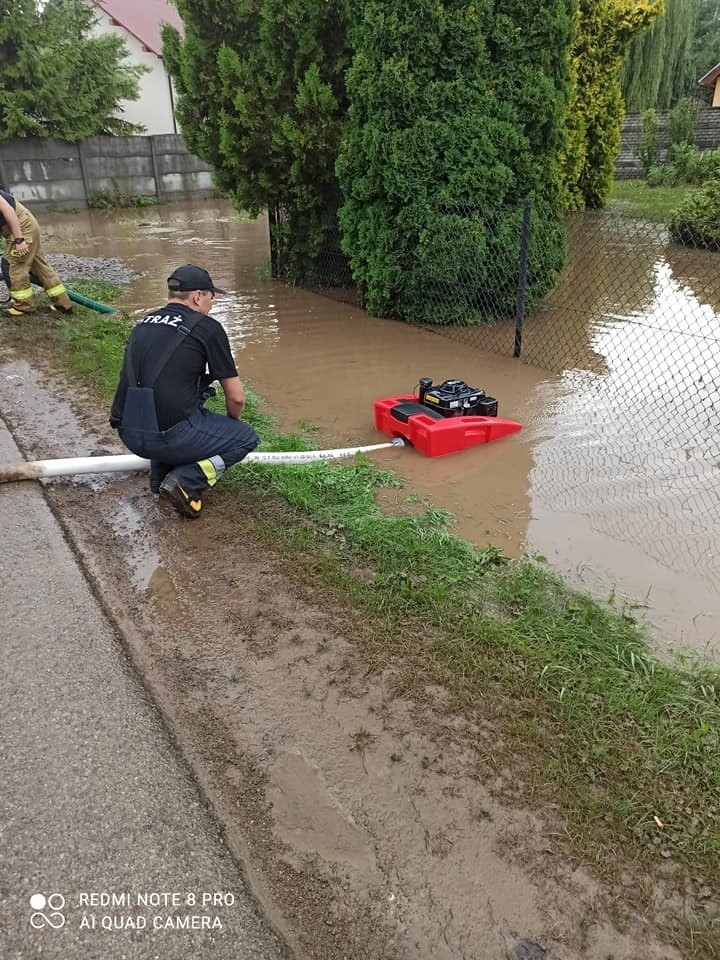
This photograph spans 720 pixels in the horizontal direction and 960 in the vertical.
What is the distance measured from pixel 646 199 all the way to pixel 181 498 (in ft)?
55.2

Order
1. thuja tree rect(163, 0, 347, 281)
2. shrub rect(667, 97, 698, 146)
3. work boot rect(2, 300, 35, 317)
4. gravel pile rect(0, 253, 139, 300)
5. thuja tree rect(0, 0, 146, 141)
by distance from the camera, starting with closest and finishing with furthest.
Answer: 1. thuja tree rect(163, 0, 347, 281)
2. work boot rect(2, 300, 35, 317)
3. gravel pile rect(0, 253, 139, 300)
4. thuja tree rect(0, 0, 146, 141)
5. shrub rect(667, 97, 698, 146)

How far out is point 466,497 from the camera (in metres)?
4.36

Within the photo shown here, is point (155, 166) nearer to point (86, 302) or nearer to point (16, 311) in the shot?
point (86, 302)

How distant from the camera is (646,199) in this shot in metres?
17.1

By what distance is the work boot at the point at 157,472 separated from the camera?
425 centimetres

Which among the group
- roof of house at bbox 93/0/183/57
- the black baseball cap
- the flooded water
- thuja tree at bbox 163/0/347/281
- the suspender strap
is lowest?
the flooded water

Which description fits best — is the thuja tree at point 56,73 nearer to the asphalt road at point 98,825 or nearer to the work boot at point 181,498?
the work boot at point 181,498

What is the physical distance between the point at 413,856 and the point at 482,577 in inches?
60.2

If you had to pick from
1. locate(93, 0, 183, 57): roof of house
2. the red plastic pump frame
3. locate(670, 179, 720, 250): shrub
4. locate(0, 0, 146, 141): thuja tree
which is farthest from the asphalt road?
locate(93, 0, 183, 57): roof of house

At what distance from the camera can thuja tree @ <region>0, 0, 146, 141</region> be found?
18.6 meters

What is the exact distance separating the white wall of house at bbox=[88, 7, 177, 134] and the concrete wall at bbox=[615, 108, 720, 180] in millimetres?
17227

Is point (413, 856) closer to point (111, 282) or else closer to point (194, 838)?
point (194, 838)

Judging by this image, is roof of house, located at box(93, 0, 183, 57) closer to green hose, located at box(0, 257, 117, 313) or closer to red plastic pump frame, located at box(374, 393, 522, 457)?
green hose, located at box(0, 257, 117, 313)

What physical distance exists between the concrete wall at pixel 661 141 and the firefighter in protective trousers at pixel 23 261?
21.0 m
